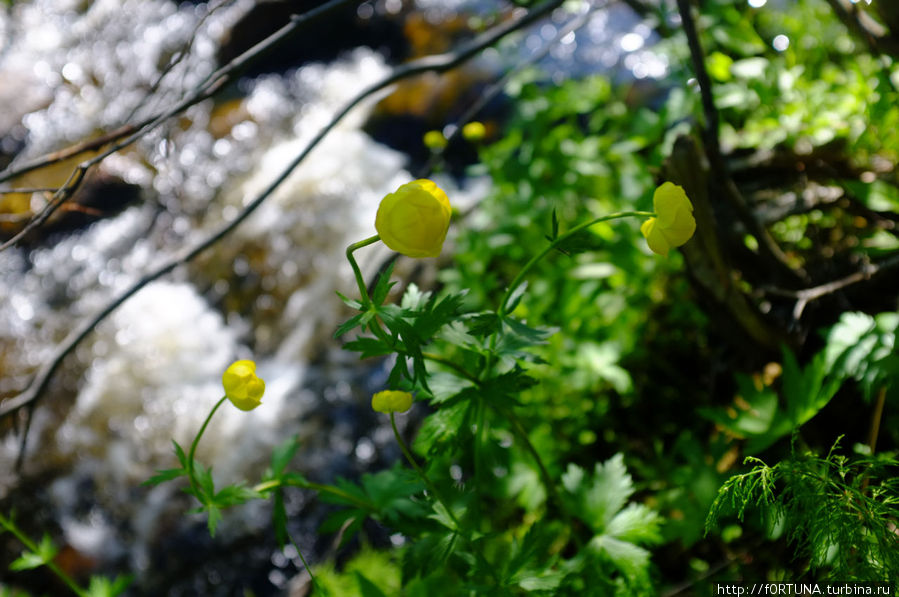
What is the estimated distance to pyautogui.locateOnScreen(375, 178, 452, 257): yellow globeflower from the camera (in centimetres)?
87

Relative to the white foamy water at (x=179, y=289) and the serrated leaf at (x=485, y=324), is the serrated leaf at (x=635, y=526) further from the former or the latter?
the white foamy water at (x=179, y=289)

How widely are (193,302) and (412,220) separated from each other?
12.9ft

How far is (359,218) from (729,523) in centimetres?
333

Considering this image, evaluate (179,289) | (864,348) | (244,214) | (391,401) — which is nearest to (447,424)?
(391,401)

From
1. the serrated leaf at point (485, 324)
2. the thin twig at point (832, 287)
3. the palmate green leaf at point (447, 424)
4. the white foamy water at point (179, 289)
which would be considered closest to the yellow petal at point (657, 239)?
the serrated leaf at point (485, 324)

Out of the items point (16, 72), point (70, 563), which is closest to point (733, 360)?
point (70, 563)

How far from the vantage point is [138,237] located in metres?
5.02

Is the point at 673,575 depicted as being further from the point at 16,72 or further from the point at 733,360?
the point at 16,72

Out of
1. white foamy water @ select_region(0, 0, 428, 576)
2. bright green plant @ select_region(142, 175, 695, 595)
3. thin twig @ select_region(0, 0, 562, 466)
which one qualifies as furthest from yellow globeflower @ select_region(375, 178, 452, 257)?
white foamy water @ select_region(0, 0, 428, 576)

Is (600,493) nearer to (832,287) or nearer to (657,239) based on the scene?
(657,239)

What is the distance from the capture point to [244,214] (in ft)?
5.10

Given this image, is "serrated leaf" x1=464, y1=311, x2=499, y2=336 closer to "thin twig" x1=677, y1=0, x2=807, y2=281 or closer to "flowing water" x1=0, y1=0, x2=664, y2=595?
"thin twig" x1=677, y1=0, x2=807, y2=281

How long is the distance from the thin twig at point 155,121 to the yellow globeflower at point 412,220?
0.64 m

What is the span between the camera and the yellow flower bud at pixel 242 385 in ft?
3.60
